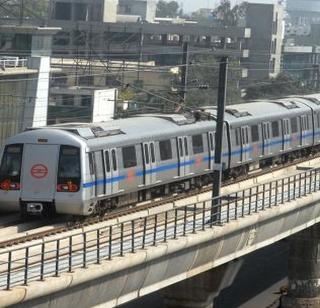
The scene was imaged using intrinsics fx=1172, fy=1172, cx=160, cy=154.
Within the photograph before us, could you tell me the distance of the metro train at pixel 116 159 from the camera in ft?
93.9

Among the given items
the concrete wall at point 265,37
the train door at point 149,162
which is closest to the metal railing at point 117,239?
the train door at point 149,162

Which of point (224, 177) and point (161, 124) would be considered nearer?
point (161, 124)

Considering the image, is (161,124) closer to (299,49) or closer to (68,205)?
(68,205)

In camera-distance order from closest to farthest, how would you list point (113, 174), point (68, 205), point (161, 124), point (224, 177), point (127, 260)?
point (127, 260)
point (68, 205)
point (113, 174)
point (161, 124)
point (224, 177)

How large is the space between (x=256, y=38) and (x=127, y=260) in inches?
4505

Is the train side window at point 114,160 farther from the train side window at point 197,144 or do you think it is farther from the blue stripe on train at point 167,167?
the train side window at point 197,144

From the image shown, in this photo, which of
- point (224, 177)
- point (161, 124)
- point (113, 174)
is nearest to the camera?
point (113, 174)

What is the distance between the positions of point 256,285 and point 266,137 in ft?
20.6

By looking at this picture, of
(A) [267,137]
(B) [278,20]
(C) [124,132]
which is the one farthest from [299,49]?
(C) [124,132]

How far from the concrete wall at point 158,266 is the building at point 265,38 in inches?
3807

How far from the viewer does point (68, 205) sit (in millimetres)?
28234

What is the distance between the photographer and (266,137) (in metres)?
43.3

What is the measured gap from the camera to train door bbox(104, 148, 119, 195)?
97.9ft

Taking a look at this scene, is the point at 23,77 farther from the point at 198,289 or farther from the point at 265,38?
the point at 265,38
